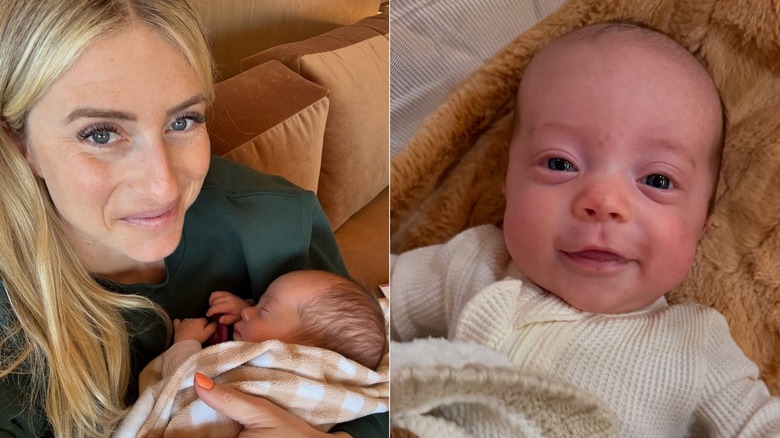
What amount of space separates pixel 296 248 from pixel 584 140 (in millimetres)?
311

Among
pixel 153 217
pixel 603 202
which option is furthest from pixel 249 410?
pixel 603 202

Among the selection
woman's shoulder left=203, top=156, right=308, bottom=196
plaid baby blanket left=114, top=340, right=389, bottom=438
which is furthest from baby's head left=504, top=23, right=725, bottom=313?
woman's shoulder left=203, top=156, right=308, bottom=196

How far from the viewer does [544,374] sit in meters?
0.28

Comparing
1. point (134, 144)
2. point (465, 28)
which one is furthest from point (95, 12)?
point (465, 28)

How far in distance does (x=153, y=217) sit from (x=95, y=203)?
0.13ft

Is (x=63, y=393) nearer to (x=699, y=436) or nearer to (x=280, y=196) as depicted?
(x=280, y=196)

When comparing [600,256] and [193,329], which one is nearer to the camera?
[600,256]

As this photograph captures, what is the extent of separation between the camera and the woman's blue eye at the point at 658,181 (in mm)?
276

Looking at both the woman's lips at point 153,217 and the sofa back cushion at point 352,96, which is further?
the sofa back cushion at point 352,96

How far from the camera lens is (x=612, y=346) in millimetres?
283

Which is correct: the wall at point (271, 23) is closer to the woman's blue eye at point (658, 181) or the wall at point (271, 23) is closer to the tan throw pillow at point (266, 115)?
the tan throw pillow at point (266, 115)

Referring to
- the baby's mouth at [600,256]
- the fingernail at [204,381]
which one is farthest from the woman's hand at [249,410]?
the baby's mouth at [600,256]

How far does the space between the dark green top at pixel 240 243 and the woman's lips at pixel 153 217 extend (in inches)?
2.6

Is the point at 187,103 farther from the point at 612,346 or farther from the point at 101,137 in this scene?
the point at 612,346
